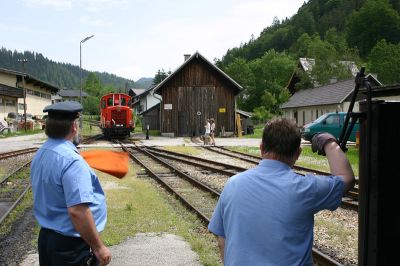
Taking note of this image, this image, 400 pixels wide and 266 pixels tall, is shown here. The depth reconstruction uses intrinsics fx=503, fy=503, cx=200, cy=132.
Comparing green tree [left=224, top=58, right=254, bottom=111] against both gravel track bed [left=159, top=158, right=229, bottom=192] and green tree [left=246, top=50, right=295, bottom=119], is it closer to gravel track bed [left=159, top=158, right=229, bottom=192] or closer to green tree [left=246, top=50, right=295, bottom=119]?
green tree [left=246, top=50, right=295, bottom=119]

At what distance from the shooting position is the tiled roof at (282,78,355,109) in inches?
1530

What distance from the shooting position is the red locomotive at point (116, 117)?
3572cm

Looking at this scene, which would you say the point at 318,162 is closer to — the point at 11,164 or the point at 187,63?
the point at 11,164

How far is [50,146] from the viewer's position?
322 centimetres

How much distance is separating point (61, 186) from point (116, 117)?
110ft

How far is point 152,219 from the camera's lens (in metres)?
8.61

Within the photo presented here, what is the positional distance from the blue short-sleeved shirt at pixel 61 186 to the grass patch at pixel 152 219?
9.98 ft

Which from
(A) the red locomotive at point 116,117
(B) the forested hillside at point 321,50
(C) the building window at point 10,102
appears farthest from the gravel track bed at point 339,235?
(C) the building window at point 10,102

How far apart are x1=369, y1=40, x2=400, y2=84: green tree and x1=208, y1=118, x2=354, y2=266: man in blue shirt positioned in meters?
64.3

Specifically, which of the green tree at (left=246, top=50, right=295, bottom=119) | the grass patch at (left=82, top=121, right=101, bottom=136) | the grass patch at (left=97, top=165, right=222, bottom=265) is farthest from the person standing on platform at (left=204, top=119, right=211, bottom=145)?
the green tree at (left=246, top=50, right=295, bottom=119)

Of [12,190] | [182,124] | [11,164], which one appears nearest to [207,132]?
[182,124]

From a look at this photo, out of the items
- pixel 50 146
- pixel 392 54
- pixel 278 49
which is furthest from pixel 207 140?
pixel 278 49

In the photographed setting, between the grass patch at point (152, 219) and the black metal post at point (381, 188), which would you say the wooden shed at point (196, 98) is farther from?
the black metal post at point (381, 188)

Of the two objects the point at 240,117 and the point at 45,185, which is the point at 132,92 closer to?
the point at 240,117
